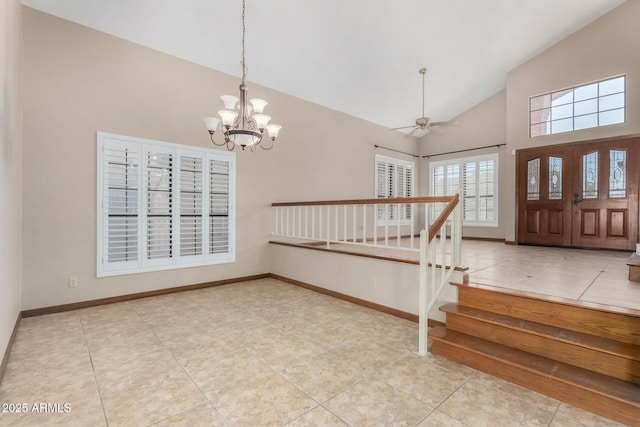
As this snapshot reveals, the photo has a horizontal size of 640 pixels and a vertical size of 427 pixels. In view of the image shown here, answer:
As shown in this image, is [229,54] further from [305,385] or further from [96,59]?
[305,385]

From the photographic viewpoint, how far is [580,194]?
18.2 ft

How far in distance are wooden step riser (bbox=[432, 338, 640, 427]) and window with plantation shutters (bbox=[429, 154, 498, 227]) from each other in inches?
235

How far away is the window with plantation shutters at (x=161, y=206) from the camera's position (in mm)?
3867

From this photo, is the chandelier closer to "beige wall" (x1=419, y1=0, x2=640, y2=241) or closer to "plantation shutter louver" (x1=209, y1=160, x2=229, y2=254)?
"plantation shutter louver" (x1=209, y1=160, x2=229, y2=254)

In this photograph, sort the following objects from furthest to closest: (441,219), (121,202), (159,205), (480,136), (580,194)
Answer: (480,136)
(580,194)
(159,205)
(121,202)
(441,219)

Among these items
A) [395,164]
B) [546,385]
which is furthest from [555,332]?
[395,164]

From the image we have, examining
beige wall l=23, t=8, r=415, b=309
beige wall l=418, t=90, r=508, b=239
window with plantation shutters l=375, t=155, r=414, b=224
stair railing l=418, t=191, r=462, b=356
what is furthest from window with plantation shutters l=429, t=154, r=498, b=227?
beige wall l=23, t=8, r=415, b=309

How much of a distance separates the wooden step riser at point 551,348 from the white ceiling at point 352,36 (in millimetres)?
4243

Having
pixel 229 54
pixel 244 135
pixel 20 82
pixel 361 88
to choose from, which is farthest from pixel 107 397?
pixel 361 88

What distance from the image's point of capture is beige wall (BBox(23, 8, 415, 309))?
3.43 m

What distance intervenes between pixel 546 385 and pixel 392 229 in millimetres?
5895

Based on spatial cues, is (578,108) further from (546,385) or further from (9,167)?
(9,167)

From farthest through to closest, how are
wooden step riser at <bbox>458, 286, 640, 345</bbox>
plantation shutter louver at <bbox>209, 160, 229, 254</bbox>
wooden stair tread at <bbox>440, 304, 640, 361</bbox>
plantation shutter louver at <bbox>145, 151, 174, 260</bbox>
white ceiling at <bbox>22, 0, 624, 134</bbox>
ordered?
plantation shutter louver at <bbox>209, 160, 229, 254</bbox>, plantation shutter louver at <bbox>145, 151, 174, 260</bbox>, white ceiling at <bbox>22, 0, 624, 134</bbox>, wooden step riser at <bbox>458, 286, 640, 345</bbox>, wooden stair tread at <bbox>440, 304, 640, 361</bbox>

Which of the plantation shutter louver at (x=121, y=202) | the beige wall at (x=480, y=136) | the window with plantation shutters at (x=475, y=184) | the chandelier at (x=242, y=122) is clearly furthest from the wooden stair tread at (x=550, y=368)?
the window with plantation shutters at (x=475, y=184)
